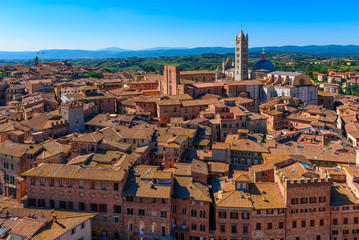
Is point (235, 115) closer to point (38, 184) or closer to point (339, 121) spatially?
point (339, 121)

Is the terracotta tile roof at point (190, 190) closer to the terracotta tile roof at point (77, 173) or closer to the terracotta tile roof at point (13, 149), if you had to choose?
the terracotta tile roof at point (77, 173)

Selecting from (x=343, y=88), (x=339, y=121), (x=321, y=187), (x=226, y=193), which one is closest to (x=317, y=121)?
(x=339, y=121)

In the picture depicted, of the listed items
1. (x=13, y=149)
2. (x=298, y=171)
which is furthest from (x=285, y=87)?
(x=13, y=149)

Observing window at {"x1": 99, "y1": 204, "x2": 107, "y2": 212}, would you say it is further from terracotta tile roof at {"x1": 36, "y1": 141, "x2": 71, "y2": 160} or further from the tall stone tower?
the tall stone tower

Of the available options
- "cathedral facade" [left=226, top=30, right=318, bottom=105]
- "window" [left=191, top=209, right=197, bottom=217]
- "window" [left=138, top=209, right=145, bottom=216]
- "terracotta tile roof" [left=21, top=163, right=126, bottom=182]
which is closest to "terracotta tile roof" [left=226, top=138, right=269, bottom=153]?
"window" [left=191, top=209, right=197, bottom=217]

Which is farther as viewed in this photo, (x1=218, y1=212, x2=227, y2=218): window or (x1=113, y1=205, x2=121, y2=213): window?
(x1=113, y1=205, x2=121, y2=213): window
